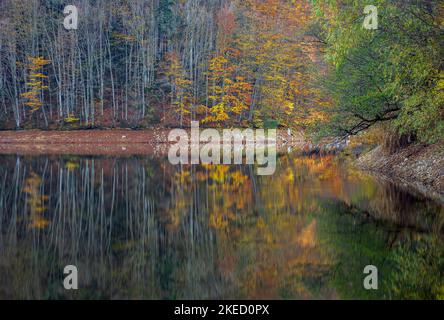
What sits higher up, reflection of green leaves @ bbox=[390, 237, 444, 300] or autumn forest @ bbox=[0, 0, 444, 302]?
autumn forest @ bbox=[0, 0, 444, 302]

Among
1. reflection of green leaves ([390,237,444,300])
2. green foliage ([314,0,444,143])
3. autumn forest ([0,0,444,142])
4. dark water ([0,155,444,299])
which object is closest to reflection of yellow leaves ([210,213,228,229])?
dark water ([0,155,444,299])

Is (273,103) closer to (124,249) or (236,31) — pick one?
(236,31)

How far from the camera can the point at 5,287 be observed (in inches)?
343

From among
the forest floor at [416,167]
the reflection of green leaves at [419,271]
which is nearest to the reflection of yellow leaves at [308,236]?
the reflection of green leaves at [419,271]

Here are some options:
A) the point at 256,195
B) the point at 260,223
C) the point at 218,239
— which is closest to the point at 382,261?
the point at 218,239

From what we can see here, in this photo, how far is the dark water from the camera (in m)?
Answer: 8.84

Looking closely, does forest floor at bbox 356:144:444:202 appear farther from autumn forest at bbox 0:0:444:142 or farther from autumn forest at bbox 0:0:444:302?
autumn forest at bbox 0:0:444:142

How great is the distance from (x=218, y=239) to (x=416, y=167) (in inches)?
524

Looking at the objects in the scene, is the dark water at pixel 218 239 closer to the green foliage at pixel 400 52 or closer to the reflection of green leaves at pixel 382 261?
Answer: the reflection of green leaves at pixel 382 261

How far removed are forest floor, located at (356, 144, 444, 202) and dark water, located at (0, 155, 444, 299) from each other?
115 cm

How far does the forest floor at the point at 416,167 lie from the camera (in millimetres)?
19667

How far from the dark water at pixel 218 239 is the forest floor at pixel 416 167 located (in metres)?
1.15

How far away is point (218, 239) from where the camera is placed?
12164mm

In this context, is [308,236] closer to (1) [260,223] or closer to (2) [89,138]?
(1) [260,223]
